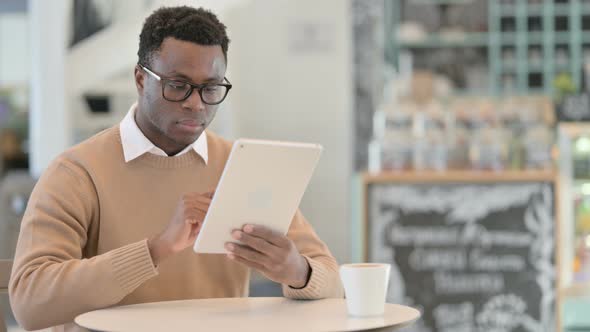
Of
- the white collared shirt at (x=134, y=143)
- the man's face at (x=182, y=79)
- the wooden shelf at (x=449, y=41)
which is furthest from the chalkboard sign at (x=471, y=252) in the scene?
the wooden shelf at (x=449, y=41)

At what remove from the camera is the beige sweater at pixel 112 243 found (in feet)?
5.86

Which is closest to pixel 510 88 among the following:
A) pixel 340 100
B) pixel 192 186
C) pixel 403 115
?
pixel 340 100

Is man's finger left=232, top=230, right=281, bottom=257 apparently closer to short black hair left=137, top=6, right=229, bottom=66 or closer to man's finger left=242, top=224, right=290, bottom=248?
man's finger left=242, top=224, right=290, bottom=248

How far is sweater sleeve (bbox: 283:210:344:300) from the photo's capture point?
77.2 inches

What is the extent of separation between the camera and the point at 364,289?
5.71 ft

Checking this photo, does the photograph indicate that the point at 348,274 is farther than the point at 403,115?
No

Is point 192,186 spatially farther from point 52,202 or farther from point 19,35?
point 19,35

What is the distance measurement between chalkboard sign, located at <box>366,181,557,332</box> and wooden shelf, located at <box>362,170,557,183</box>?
0.02 meters

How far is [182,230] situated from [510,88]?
7.88m

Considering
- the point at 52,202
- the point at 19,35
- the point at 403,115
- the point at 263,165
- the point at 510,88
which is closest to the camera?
the point at 263,165

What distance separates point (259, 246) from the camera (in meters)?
1.76

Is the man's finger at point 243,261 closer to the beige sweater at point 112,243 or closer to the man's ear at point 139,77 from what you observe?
the beige sweater at point 112,243

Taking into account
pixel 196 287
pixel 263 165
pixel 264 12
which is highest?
pixel 264 12

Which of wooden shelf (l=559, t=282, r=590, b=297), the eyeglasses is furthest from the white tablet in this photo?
wooden shelf (l=559, t=282, r=590, b=297)
